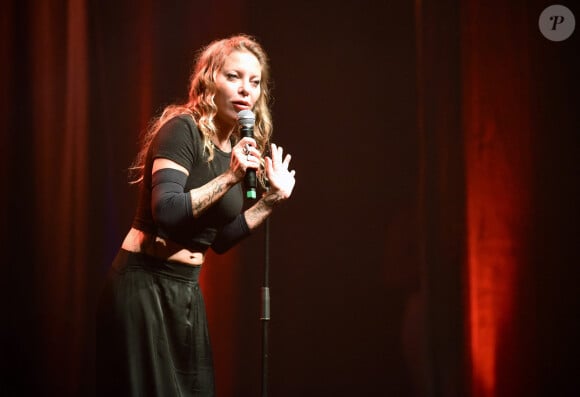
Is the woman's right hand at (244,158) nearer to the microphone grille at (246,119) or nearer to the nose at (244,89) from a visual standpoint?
the microphone grille at (246,119)

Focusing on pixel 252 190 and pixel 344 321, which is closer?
pixel 252 190

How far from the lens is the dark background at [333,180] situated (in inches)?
101

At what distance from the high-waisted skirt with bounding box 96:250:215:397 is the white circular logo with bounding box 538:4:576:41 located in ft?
5.89

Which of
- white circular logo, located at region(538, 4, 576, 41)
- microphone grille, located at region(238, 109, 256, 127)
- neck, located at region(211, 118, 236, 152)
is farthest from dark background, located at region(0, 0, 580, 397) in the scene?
microphone grille, located at region(238, 109, 256, 127)

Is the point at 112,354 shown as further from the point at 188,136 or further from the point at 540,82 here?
the point at 540,82

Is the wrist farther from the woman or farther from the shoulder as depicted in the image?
the shoulder

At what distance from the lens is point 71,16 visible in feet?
9.24

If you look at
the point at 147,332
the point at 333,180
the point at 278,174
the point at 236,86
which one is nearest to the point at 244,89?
the point at 236,86

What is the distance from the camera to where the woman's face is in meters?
1.76

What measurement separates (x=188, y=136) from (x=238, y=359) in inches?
59.2

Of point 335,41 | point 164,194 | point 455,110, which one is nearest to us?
point 164,194

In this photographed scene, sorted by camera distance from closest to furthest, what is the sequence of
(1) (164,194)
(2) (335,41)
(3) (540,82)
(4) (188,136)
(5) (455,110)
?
(1) (164,194)
(4) (188,136)
(3) (540,82)
(5) (455,110)
(2) (335,41)

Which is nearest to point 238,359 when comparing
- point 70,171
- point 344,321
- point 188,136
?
point 344,321

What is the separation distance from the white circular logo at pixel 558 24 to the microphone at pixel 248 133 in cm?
153
